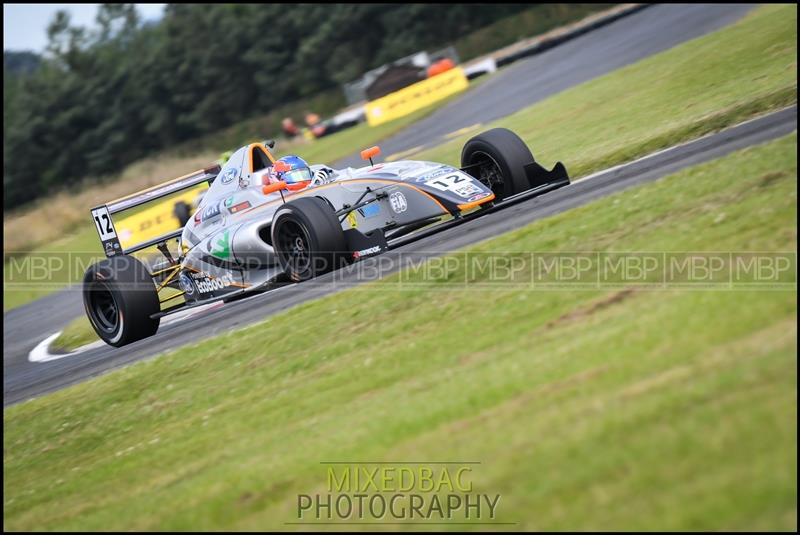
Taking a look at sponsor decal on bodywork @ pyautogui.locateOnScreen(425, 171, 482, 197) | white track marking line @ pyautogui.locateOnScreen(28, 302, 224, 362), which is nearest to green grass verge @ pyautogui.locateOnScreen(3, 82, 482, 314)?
white track marking line @ pyautogui.locateOnScreen(28, 302, 224, 362)

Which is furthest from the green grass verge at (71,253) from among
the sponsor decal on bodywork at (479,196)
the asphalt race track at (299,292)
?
the sponsor decal on bodywork at (479,196)

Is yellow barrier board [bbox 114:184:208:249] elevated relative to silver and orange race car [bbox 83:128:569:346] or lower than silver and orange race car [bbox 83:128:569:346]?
elevated

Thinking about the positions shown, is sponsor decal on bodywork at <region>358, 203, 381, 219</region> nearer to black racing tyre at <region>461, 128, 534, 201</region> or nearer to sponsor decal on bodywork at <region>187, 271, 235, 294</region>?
black racing tyre at <region>461, 128, 534, 201</region>

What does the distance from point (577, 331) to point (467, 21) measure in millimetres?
55544

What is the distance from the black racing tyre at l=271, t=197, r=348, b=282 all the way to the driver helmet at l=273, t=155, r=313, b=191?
1.11 metres

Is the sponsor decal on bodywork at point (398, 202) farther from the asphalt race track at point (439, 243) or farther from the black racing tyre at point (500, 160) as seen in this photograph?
the black racing tyre at point (500, 160)

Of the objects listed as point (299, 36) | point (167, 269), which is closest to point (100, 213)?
point (167, 269)

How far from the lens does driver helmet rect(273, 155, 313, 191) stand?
498 inches

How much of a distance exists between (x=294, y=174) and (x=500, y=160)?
2559 millimetres

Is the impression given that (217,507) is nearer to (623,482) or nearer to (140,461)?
(140,461)

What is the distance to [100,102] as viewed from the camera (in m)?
67.5

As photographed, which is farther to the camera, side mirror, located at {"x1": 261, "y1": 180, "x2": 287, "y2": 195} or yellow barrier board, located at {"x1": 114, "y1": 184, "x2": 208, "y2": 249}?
yellow barrier board, located at {"x1": 114, "y1": 184, "x2": 208, "y2": 249}

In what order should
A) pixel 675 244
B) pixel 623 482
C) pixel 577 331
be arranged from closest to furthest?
pixel 623 482 < pixel 577 331 < pixel 675 244

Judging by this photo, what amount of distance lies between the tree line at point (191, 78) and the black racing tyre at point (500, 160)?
162 feet
